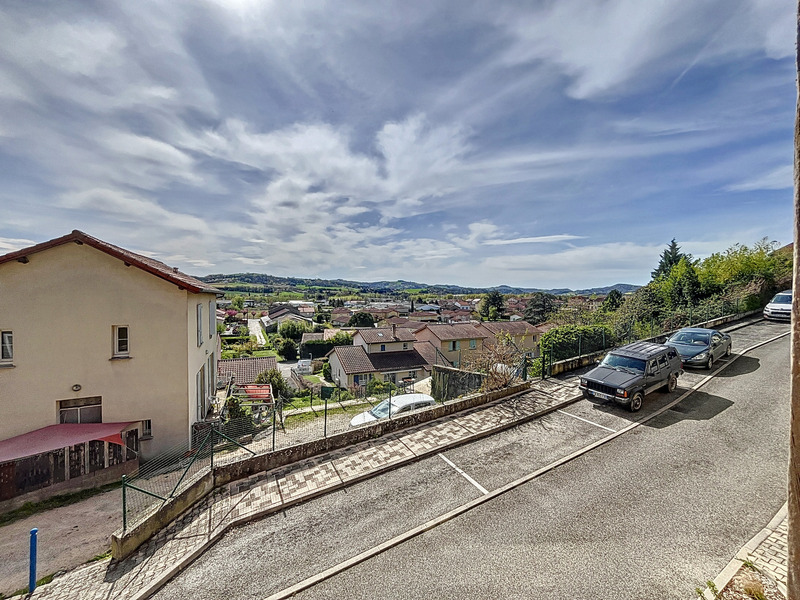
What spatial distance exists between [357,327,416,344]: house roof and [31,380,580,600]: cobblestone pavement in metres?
26.9

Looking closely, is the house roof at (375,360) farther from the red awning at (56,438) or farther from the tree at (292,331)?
the tree at (292,331)

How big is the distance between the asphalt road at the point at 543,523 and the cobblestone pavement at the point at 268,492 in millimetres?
333

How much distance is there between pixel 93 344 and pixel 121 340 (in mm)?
713

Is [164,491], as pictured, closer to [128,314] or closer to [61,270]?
[128,314]

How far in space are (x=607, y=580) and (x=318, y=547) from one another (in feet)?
16.2

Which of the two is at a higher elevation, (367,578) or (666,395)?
(666,395)

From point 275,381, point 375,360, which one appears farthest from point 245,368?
point 375,360

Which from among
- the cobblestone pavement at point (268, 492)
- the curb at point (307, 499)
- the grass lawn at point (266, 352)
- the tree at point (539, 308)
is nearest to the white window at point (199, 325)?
the cobblestone pavement at point (268, 492)

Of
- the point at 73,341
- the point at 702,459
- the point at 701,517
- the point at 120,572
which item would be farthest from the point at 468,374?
the point at 73,341

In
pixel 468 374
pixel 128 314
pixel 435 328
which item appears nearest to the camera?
pixel 128 314

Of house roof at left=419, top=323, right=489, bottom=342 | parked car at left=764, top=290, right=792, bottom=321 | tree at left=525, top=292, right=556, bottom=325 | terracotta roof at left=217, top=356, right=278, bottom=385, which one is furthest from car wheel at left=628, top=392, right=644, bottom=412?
tree at left=525, top=292, right=556, bottom=325

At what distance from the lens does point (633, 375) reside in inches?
440

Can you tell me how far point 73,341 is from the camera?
35.2 feet

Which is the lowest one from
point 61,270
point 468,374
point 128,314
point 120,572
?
point 120,572
